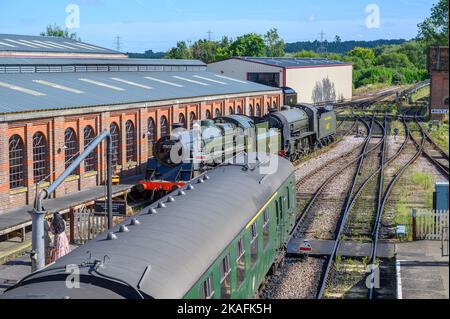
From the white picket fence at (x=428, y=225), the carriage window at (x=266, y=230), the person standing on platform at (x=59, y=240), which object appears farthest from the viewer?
the white picket fence at (x=428, y=225)

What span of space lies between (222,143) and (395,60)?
8962 centimetres

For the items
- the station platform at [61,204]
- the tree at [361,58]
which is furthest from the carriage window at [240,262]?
the tree at [361,58]

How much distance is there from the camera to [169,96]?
113ft

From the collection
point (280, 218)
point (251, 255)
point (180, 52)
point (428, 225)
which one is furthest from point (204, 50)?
point (251, 255)

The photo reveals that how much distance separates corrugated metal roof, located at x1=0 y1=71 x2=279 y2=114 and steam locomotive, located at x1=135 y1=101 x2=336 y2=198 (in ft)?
12.5

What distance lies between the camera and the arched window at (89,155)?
27562 millimetres

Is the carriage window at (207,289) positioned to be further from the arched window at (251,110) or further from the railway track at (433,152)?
the arched window at (251,110)

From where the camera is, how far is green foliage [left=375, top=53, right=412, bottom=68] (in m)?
109

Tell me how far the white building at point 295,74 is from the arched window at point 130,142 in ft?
120

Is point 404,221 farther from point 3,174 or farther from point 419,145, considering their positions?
point 419,145

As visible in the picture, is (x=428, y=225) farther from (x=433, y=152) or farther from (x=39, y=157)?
(x=433, y=152)

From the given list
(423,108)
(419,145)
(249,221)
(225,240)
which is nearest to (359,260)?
(249,221)

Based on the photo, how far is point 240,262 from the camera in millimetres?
11492

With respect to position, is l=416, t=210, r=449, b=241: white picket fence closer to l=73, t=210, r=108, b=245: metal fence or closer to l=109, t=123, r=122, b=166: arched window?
l=73, t=210, r=108, b=245: metal fence
